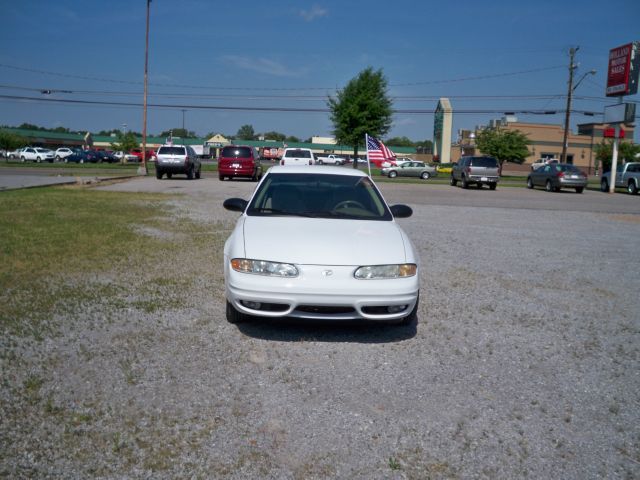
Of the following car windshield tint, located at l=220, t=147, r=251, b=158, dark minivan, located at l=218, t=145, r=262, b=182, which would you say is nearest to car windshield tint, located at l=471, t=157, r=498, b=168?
dark minivan, located at l=218, t=145, r=262, b=182

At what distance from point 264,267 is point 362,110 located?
4583cm

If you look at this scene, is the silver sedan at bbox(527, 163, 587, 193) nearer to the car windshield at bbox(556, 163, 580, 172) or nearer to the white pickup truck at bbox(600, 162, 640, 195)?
the car windshield at bbox(556, 163, 580, 172)

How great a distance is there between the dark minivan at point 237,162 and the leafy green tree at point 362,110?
20.3 meters

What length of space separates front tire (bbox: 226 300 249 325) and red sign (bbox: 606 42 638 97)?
1331 inches

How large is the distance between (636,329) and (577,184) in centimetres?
2734

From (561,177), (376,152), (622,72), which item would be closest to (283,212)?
(376,152)

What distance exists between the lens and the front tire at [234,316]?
516 cm

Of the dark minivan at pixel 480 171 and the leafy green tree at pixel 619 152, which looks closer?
the dark minivan at pixel 480 171

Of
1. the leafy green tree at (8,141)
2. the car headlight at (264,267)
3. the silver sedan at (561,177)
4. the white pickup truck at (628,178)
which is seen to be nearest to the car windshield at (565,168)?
the silver sedan at (561,177)

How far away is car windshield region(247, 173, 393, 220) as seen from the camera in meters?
6.05

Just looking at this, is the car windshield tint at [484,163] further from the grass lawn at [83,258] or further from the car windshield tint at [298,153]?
the grass lawn at [83,258]

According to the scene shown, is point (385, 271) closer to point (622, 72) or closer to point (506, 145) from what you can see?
point (622, 72)

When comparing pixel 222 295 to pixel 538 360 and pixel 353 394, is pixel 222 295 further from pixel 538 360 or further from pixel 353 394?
pixel 538 360

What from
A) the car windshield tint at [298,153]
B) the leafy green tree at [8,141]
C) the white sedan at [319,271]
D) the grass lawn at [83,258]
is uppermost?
the leafy green tree at [8,141]
